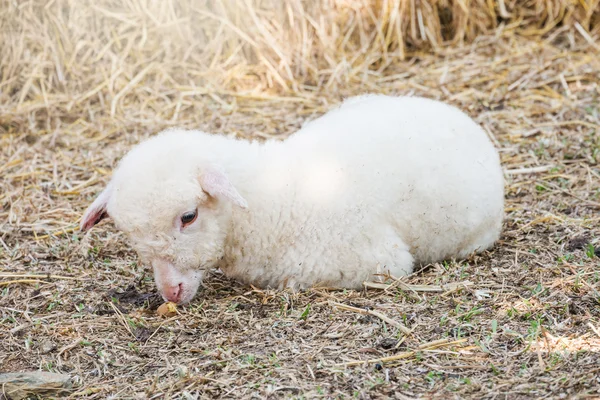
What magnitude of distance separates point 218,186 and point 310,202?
2.06 feet

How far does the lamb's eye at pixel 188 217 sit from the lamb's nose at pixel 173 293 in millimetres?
351

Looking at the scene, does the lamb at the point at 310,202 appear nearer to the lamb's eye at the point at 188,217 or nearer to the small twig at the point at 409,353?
the lamb's eye at the point at 188,217

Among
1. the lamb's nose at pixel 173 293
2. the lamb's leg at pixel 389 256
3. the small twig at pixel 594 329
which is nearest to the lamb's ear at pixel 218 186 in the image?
the lamb's nose at pixel 173 293

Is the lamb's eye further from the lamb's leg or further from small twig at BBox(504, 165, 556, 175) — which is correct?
small twig at BBox(504, 165, 556, 175)

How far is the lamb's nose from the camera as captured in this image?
4.16m

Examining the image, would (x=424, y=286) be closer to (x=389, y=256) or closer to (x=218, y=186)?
(x=389, y=256)

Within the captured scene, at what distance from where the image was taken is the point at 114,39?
27.0 ft

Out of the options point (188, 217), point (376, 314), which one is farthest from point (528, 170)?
point (188, 217)

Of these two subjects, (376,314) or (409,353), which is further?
(376,314)

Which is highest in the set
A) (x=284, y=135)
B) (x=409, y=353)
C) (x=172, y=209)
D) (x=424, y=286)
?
(x=172, y=209)

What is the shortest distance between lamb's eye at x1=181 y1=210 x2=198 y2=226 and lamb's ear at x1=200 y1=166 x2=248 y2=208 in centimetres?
14

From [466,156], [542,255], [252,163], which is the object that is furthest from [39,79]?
[542,255]

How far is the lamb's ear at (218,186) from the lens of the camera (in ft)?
12.8

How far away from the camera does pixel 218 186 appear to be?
3.94 metres
